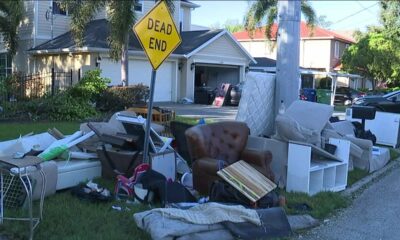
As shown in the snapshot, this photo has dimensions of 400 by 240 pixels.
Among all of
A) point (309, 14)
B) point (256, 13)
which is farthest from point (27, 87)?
point (309, 14)

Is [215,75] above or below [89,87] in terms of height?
above

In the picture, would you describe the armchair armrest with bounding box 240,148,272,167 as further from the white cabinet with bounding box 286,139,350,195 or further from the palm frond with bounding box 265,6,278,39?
the palm frond with bounding box 265,6,278,39

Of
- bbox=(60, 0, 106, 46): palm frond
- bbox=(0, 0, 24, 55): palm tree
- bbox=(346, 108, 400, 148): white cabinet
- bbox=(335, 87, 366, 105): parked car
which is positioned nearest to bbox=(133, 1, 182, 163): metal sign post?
bbox=(346, 108, 400, 148): white cabinet

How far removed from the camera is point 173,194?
6.22 metres

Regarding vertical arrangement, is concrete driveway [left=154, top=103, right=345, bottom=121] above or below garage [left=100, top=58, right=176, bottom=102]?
below

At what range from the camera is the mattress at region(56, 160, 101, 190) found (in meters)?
6.90

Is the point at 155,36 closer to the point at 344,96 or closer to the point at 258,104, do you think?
the point at 258,104

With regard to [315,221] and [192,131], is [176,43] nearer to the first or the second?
[192,131]

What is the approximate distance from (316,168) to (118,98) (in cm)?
1086

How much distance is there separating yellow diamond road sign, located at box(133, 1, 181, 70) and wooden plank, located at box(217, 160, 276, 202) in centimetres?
176

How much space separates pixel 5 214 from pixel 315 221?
367 cm

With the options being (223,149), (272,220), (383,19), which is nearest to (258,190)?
(272,220)

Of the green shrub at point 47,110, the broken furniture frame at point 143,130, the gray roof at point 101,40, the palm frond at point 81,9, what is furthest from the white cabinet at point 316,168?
the gray roof at point 101,40

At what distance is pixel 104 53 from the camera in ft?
78.8
